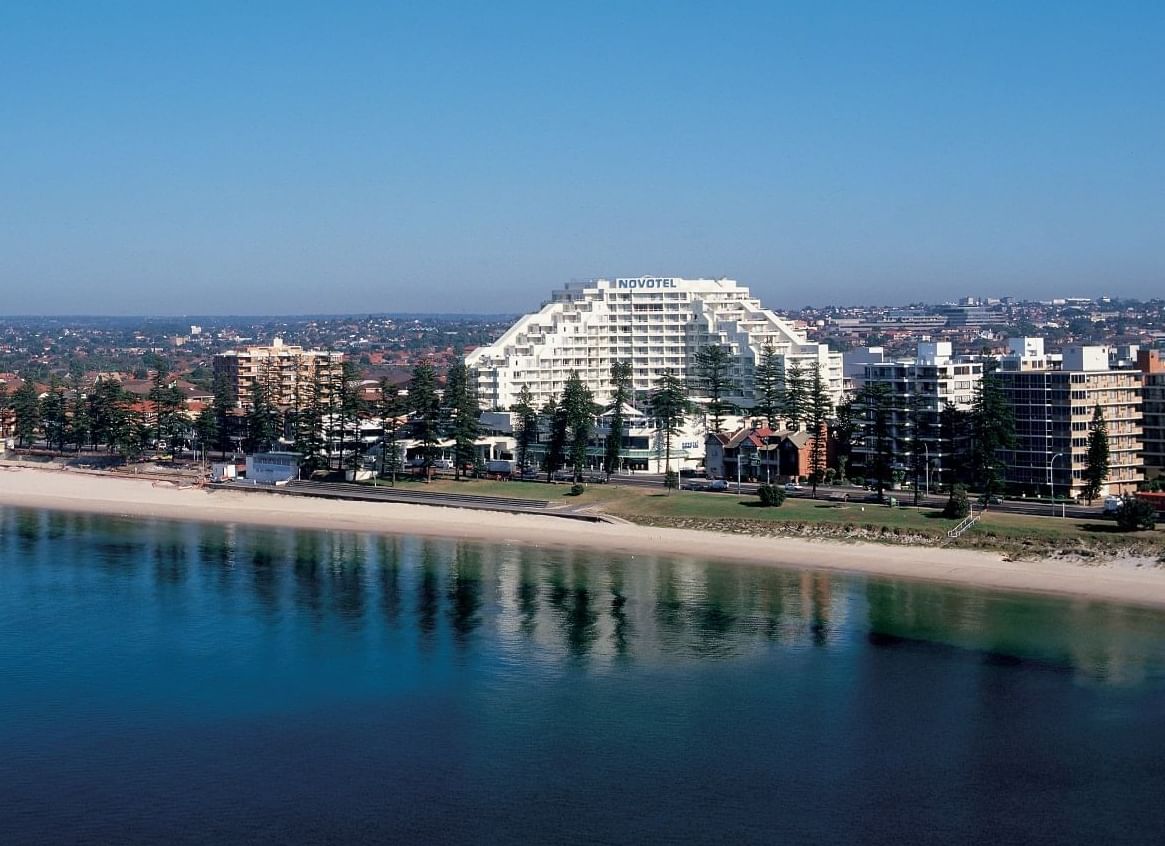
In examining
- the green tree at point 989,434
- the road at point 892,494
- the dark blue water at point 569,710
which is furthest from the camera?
the green tree at point 989,434

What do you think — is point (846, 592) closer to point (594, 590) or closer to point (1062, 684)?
point (594, 590)

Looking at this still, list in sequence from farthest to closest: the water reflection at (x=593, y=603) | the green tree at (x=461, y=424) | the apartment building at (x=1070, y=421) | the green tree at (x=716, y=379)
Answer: the green tree at (x=716, y=379), the green tree at (x=461, y=424), the apartment building at (x=1070, y=421), the water reflection at (x=593, y=603)

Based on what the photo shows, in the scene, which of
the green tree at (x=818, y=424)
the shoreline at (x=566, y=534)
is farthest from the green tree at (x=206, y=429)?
the green tree at (x=818, y=424)

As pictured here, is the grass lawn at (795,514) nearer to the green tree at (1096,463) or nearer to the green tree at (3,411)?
the green tree at (1096,463)

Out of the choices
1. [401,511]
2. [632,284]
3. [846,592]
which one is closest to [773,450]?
[401,511]

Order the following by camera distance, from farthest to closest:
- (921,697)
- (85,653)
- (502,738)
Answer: (85,653) < (921,697) < (502,738)

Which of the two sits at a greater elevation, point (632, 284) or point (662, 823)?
point (632, 284)

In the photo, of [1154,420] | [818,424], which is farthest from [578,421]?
[1154,420]
